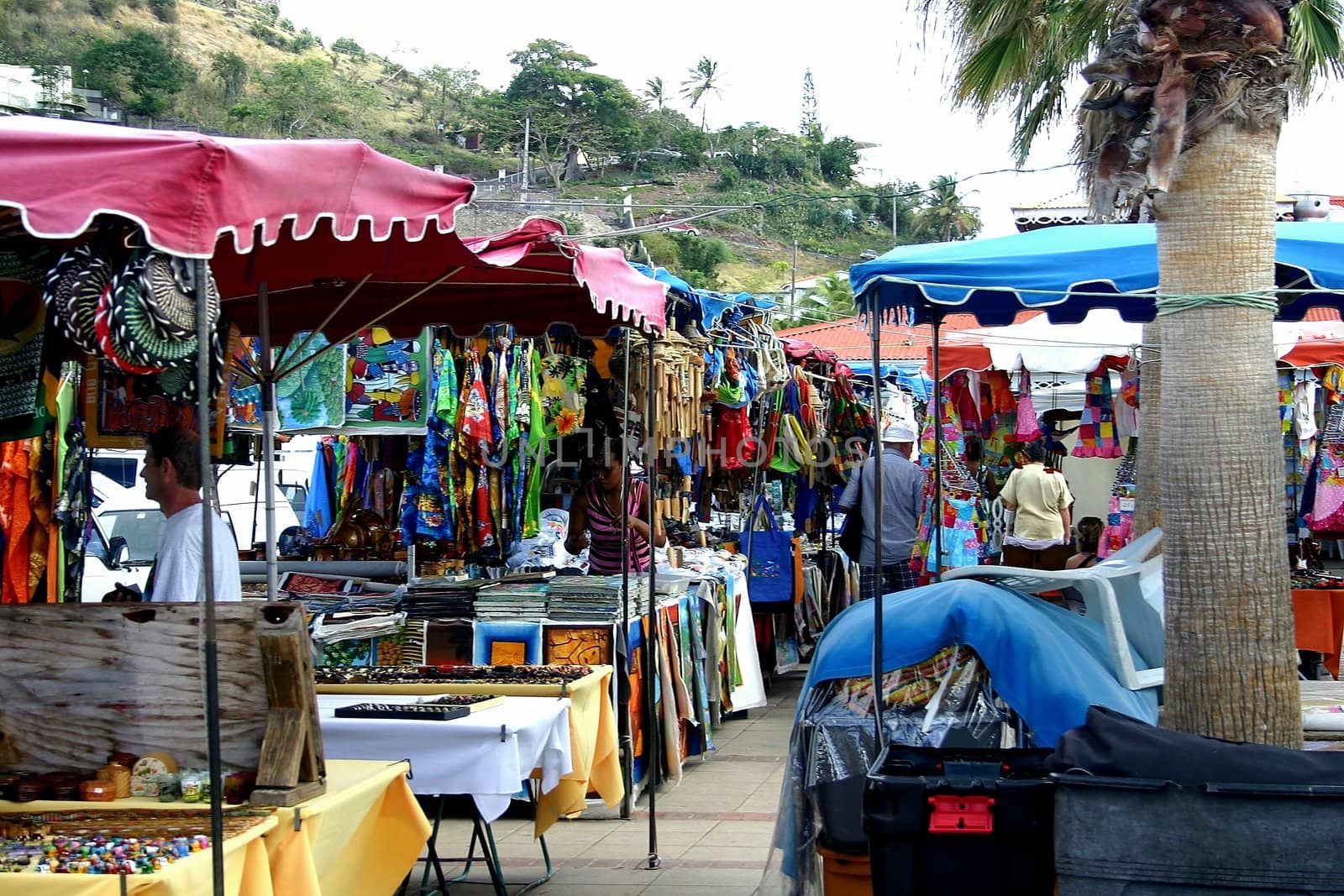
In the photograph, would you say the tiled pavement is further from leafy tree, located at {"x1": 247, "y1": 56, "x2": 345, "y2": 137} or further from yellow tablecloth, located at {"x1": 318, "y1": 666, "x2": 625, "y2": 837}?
leafy tree, located at {"x1": 247, "y1": 56, "x2": 345, "y2": 137}

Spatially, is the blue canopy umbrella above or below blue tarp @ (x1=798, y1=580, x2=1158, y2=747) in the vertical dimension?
above

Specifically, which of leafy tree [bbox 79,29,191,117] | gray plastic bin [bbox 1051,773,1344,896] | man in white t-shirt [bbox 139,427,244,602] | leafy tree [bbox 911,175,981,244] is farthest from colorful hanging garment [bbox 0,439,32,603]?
leafy tree [bbox 79,29,191,117]

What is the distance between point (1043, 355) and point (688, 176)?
80.5 meters

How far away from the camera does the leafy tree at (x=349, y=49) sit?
383 ft

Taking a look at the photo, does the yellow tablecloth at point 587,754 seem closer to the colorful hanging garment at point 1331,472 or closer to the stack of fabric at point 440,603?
the stack of fabric at point 440,603

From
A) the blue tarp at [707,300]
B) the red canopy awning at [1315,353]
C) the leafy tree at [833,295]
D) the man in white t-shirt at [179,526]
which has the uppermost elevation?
the leafy tree at [833,295]

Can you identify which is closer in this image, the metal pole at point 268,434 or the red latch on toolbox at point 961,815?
the red latch on toolbox at point 961,815

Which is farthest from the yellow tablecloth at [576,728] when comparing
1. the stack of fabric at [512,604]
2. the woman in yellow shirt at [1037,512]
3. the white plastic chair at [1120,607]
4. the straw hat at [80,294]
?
the woman in yellow shirt at [1037,512]

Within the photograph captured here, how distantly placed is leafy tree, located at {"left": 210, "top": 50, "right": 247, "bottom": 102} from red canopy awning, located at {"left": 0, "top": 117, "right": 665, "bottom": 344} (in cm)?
8702

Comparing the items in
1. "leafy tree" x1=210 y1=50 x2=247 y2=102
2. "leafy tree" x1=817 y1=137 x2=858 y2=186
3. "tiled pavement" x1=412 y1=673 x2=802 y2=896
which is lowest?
"tiled pavement" x1=412 y1=673 x2=802 y2=896

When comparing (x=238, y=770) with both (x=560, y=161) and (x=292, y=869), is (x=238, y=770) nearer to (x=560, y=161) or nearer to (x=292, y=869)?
(x=292, y=869)

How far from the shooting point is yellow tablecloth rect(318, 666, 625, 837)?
5.45m

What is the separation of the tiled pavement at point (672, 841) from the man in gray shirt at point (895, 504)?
2.05 meters

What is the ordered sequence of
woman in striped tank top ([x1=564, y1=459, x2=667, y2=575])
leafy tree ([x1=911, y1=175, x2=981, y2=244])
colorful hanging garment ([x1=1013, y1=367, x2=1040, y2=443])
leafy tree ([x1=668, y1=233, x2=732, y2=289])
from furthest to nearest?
leafy tree ([x1=911, y1=175, x2=981, y2=244])
leafy tree ([x1=668, y1=233, x2=732, y2=289])
colorful hanging garment ([x1=1013, y1=367, x2=1040, y2=443])
woman in striped tank top ([x1=564, y1=459, x2=667, y2=575])
